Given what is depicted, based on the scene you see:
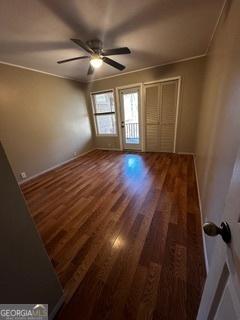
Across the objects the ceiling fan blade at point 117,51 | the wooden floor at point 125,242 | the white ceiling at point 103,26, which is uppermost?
the white ceiling at point 103,26

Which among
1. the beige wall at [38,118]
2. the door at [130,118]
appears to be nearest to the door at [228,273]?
the beige wall at [38,118]

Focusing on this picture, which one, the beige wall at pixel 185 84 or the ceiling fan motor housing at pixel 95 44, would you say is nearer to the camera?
the ceiling fan motor housing at pixel 95 44

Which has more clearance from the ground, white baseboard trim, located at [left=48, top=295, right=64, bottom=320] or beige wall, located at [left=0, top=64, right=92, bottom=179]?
beige wall, located at [left=0, top=64, right=92, bottom=179]

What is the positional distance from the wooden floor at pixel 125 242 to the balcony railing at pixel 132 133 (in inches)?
74.6

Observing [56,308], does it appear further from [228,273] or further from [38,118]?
[38,118]

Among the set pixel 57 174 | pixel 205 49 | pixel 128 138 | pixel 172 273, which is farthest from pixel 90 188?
pixel 205 49

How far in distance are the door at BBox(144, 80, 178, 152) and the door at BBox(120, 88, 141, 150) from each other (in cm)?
32

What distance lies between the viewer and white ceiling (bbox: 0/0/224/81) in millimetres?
1455

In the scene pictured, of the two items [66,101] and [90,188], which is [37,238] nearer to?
[90,188]

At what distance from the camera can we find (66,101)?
391 cm

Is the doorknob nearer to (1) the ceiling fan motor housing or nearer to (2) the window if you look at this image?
(1) the ceiling fan motor housing

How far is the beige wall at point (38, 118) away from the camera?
2.70 meters

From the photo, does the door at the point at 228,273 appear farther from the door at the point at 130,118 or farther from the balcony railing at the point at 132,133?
the balcony railing at the point at 132,133

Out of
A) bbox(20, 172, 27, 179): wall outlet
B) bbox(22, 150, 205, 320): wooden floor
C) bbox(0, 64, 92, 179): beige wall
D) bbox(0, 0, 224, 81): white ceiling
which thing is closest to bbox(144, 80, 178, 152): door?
bbox(0, 0, 224, 81): white ceiling
